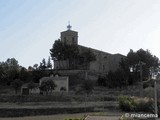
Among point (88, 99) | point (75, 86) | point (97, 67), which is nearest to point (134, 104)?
point (88, 99)

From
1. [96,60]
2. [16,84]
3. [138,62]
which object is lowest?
[16,84]

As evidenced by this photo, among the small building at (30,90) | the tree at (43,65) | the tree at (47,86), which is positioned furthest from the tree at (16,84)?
the tree at (43,65)

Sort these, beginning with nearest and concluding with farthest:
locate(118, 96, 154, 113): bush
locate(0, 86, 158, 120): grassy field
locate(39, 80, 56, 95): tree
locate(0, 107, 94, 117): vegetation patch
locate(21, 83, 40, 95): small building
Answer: locate(118, 96, 154, 113): bush → locate(0, 107, 94, 117): vegetation patch → locate(0, 86, 158, 120): grassy field → locate(39, 80, 56, 95): tree → locate(21, 83, 40, 95): small building

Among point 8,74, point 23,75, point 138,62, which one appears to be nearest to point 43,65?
point 23,75

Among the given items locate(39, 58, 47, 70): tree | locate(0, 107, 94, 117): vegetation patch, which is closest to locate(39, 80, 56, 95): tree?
locate(0, 107, 94, 117): vegetation patch

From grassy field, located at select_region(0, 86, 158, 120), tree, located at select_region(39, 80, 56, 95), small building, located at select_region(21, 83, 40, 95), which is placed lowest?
grassy field, located at select_region(0, 86, 158, 120)

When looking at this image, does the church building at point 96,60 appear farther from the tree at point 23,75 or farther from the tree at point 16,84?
the tree at point 16,84

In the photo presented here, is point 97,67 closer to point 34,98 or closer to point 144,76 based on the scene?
point 144,76

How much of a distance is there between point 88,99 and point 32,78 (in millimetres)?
23259

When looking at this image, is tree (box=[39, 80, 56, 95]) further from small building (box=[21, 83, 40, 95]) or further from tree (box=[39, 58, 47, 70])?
tree (box=[39, 58, 47, 70])

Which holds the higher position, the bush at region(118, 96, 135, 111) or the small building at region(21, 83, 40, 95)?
the small building at region(21, 83, 40, 95)

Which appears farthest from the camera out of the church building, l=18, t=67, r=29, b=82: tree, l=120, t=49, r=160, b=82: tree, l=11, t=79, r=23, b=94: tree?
the church building

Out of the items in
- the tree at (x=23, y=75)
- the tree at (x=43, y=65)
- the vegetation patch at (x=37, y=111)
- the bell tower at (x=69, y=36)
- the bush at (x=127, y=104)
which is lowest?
the vegetation patch at (x=37, y=111)

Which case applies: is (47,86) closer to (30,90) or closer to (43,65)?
(30,90)
